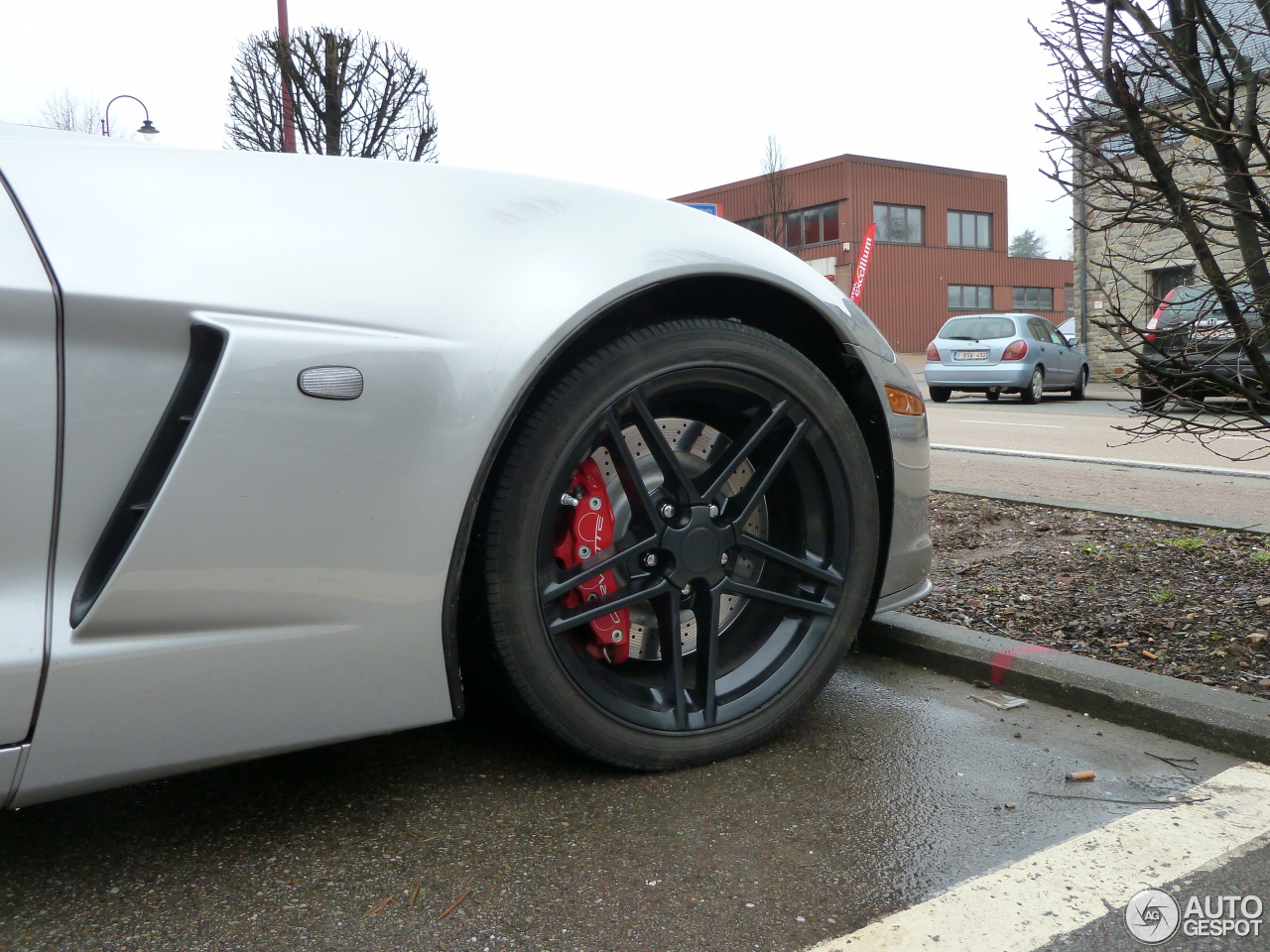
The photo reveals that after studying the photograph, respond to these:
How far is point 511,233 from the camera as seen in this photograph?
1.87 meters

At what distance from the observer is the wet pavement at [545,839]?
1553 mm

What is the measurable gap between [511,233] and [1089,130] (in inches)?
76.1

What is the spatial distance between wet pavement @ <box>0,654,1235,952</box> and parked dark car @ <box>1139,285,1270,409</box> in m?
1.16

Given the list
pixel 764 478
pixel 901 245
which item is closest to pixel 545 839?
pixel 764 478

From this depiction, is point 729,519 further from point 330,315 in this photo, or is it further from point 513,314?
point 330,315

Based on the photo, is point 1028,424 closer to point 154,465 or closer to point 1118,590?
point 1118,590

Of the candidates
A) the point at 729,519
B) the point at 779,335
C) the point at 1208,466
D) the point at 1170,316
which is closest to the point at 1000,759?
the point at 729,519

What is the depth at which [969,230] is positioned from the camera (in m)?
40.4

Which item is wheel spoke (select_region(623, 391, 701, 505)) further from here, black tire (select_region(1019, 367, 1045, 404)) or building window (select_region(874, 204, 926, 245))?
building window (select_region(874, 204, 926, 245))

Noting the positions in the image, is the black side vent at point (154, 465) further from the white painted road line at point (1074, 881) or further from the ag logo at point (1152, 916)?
the ag logo at point (1152, 916)

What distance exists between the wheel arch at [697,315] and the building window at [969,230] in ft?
131

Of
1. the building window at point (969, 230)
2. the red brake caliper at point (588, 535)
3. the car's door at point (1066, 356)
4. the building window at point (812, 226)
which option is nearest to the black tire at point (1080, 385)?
the car's door at point (1066, 356)

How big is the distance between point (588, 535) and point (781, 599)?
444mm

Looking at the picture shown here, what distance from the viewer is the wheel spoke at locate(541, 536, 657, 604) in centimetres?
190
